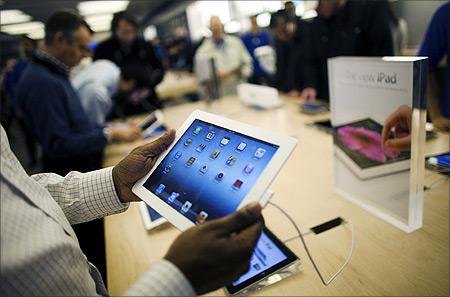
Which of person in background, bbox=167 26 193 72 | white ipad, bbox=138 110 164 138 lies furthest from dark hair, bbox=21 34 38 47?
person in background, bbox=167 26 193 72

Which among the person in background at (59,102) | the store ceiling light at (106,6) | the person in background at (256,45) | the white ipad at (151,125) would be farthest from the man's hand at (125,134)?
the store ceiling light at (106,6)

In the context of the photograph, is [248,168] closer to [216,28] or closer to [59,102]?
[59,102]

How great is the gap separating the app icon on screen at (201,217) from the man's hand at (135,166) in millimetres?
231

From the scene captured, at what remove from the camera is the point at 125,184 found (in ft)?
2.52

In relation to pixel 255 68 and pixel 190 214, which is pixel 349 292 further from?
pixel 255 68

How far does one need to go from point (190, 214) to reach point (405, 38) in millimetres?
→ 3751

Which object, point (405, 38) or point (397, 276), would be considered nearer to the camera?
point (397, 276)

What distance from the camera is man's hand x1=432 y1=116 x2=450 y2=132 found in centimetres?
147

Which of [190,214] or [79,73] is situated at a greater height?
[79,73]

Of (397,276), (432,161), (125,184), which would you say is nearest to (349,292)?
(397,276)

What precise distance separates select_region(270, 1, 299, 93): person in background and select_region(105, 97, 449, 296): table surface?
184 cm

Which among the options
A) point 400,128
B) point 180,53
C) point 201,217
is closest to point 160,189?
point 201,217

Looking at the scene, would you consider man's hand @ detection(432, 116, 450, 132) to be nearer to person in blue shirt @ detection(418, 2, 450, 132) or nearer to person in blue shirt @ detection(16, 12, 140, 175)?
person in blue shirt @ detection(418, 2, 450, 132)

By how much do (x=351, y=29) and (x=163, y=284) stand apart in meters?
2.21
